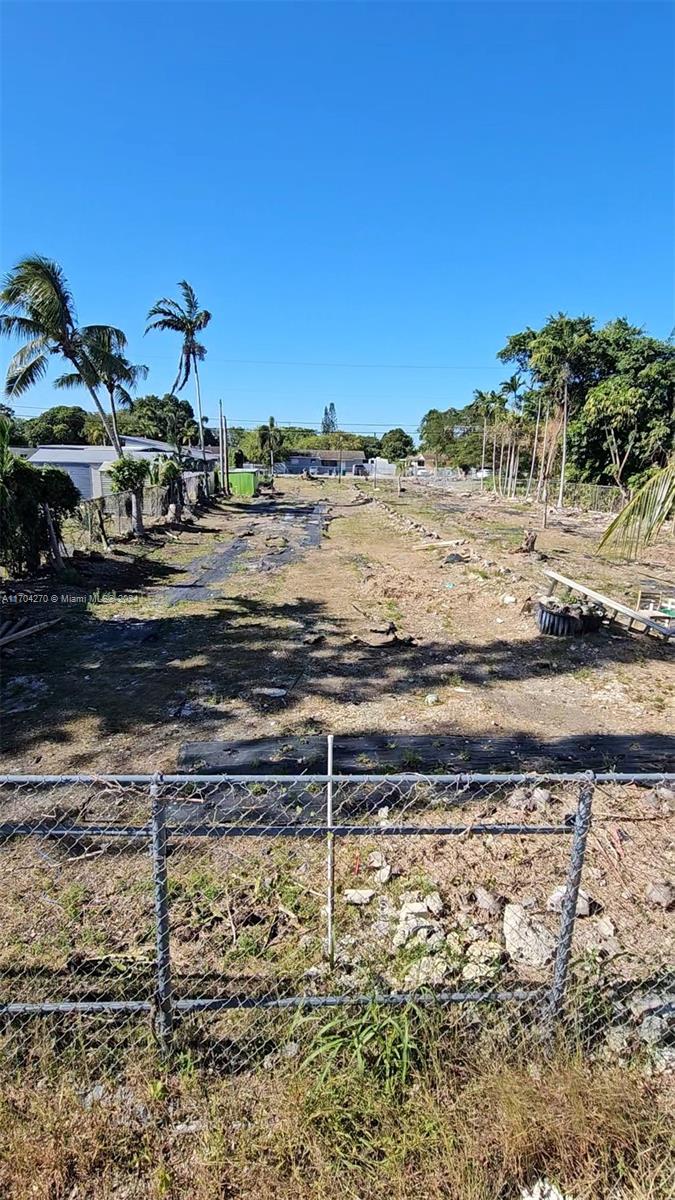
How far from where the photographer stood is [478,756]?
5422 millimetres

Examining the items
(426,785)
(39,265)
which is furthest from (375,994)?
(39,265)

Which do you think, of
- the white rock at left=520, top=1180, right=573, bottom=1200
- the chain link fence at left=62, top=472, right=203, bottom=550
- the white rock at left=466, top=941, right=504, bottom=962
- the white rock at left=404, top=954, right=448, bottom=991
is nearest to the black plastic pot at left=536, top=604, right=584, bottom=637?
the white rock at left=466, top=941, right=504, bottom=962

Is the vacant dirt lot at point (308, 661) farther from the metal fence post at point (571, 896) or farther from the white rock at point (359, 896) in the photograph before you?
the metal fence post at point (571, 896)

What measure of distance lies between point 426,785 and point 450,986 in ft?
6.26

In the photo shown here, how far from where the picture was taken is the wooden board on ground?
5.23m

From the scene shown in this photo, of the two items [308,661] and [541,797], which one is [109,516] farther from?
[541,797]

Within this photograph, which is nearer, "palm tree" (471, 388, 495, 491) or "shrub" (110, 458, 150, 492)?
"shrub" (110, 458, 150, 492)

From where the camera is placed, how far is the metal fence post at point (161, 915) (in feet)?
7.85

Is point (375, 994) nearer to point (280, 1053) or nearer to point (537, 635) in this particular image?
point (280, 1053)

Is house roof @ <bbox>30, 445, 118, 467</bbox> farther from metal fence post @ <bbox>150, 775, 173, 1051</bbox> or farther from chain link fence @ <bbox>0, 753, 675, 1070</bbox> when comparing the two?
metal fence post @ <bbox>150, 775, 173, 1051</bbox>

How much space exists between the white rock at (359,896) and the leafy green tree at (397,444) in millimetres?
87135

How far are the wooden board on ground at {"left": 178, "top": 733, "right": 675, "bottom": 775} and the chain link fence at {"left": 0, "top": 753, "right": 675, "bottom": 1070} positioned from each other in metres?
0.33

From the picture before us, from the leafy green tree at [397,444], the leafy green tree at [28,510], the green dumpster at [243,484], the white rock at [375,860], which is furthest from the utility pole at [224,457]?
the leafy green tree at [397,444]

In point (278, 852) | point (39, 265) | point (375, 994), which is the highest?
point (39, 265)
